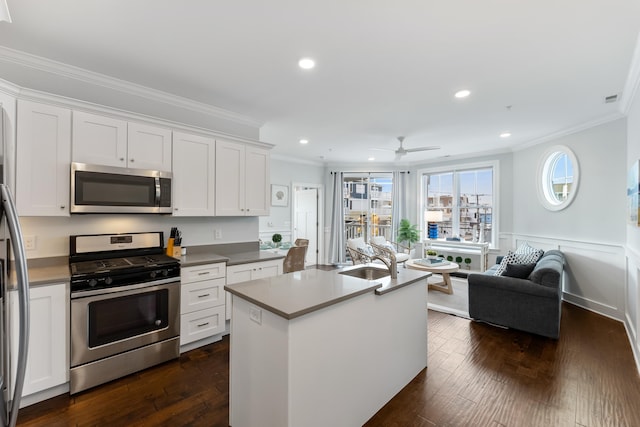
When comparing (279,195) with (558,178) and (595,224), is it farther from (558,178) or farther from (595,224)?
(595,224)

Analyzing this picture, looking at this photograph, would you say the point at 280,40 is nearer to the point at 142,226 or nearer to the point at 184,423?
the point at 142,226

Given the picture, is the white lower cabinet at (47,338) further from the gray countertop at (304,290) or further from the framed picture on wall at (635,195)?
the framed picture on wall at (635,195)

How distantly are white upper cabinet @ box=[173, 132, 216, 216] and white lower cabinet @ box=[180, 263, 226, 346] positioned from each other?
2.24 ft

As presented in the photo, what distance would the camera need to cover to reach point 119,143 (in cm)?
266

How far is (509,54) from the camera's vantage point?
237 cm

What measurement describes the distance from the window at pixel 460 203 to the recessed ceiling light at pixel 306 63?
16.3 ft

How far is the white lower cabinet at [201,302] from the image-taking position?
282 centimetres

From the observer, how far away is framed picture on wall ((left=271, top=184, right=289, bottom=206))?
21.3 feet

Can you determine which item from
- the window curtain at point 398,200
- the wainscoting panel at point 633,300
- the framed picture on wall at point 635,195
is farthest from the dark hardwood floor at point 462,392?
the window curtain at point 398,200

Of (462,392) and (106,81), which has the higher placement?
(106,81)

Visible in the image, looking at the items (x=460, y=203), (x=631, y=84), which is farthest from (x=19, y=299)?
(x=460, y=203)

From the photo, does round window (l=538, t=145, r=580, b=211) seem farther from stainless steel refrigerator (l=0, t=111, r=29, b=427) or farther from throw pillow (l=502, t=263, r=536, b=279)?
stainless steel refrigerator (l=0, t=111, r=29, b=427)

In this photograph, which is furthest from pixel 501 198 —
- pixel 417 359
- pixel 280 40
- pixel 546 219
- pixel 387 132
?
pixel 280 40

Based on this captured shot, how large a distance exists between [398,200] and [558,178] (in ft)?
10.5
